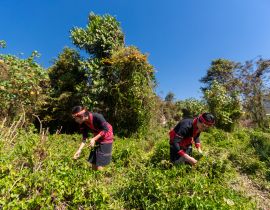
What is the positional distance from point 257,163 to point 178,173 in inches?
140

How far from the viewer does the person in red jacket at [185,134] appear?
443 cm

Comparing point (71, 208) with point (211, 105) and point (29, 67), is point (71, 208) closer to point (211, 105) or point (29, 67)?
point (29, 67)

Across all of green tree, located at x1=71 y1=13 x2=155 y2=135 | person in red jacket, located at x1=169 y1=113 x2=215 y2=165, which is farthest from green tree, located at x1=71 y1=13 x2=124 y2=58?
person in red jacket, located at x1=169 y1=113 x2=215 y2=165

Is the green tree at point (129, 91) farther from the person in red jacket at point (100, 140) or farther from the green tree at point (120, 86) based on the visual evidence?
the person in red jacket at point (100, 140)

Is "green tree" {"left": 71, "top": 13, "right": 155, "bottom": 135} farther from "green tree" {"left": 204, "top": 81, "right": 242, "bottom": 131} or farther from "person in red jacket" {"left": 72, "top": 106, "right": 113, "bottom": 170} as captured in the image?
"person in red jacket" {"left": 72, "top": 106, "right": 113, "bottom": 170}

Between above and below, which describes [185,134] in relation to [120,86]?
below

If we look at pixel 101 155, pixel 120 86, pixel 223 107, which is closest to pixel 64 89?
pixel 120 86

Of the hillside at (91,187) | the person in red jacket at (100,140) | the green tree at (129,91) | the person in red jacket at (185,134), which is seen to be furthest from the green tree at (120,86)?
the hillside at (91,187)

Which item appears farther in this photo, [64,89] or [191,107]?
[191,107]

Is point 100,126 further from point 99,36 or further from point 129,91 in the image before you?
point 99,36

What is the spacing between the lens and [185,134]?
4.65m

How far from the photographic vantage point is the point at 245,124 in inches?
716

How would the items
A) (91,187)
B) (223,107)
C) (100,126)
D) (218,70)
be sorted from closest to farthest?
(91,187) → (100,126) → (223,107) → (218,70)

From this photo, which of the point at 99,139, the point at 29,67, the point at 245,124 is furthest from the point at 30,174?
the point at 245,124
